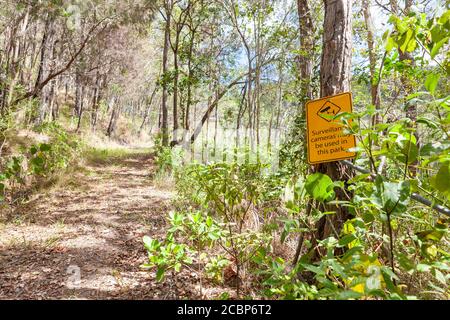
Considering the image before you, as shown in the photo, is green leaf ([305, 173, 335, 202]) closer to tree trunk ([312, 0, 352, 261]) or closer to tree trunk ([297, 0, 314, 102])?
tree trunk ([312, 0, 352, 261])

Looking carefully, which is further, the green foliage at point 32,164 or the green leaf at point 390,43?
the green foliage at point 32,164

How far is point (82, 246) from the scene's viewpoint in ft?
12.3

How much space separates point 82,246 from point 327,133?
3.52 meters

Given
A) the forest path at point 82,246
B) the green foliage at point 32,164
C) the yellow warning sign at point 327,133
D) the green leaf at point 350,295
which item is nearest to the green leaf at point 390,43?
the yellow warning sign at point 327,133

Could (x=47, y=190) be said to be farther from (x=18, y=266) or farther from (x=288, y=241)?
(x=288, y=241)

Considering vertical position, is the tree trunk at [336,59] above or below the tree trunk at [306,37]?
below

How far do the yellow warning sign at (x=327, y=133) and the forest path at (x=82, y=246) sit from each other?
1.89 meters

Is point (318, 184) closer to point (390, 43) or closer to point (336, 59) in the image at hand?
point (390, 43)

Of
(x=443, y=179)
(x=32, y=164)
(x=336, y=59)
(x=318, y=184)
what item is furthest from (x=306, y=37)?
(x=32, y=164)

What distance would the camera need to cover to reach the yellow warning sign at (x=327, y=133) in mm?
1779

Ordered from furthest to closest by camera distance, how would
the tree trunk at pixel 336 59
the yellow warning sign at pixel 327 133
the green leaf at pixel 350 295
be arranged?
1. the tree trunk at pixel 336 59
2. the yellow warning sign at pixel 327 133
3. the green leaf at pixel 350 295

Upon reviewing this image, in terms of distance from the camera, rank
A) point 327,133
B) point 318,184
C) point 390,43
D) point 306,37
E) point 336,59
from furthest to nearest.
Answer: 1. point 306,37
2. point 336,59
3. point 327,133
4. point 390,43
5. point 318,184

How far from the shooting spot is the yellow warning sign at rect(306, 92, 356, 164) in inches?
70.1

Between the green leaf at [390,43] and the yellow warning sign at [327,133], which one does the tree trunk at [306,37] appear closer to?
the yellow warning sign at [327,133]
